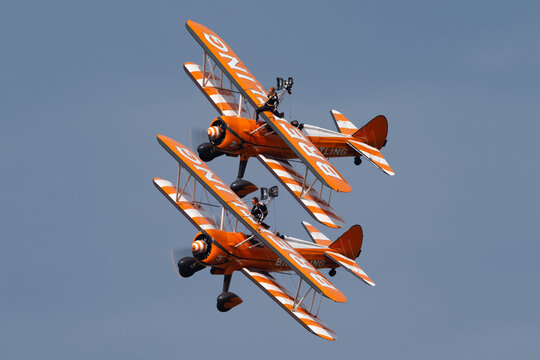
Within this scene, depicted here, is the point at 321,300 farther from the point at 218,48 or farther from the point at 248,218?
the point at 218,48

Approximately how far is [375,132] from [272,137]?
5.70m

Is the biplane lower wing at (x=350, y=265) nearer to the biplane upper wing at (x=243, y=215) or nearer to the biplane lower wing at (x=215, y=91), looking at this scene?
the biplane upper wing at (x=243, y=215)

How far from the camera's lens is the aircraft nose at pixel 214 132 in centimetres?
5816

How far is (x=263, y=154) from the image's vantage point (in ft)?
193

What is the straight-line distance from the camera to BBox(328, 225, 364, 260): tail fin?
195 feet

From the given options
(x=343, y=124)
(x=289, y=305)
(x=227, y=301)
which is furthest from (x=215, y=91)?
(x=289, y=305)

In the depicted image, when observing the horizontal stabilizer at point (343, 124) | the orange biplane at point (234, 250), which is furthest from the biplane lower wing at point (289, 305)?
the horizontal stabilizer at point (343, 124)

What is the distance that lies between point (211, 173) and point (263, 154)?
143 inches

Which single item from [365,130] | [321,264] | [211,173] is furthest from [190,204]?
[365,130]

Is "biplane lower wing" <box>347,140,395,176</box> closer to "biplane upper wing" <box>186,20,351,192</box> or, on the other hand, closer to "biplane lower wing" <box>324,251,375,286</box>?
"biplane upper wing" <box>186,20,351,192</box>

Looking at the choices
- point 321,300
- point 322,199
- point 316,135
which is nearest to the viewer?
point 321,300

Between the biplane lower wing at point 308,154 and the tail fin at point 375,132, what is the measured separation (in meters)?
5.21

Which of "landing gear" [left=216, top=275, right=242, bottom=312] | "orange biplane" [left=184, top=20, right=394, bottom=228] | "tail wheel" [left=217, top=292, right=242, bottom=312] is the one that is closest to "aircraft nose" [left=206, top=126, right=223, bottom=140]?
"orange biplane" [left=184, top=20, right=394, bottom=228]

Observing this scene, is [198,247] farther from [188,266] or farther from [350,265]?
[350,265]
